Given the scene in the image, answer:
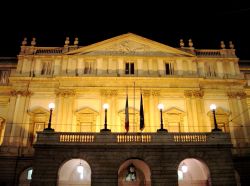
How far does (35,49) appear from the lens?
3453 cm

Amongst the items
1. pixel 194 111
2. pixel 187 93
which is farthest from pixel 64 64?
pixel 194 111

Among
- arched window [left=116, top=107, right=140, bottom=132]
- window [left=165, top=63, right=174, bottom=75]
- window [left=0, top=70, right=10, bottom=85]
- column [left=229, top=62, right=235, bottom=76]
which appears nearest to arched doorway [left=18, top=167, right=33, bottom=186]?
arched window [left=116, top=107, right=140, bottom=132]

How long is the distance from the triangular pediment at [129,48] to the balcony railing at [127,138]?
44.5ft

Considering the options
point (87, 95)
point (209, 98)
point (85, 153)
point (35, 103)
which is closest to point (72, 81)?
point (87, 95)

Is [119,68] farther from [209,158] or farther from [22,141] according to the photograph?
[209,158]

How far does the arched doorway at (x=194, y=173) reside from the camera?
22.1 m

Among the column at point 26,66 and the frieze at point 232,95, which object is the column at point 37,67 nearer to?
the column at point 26,66

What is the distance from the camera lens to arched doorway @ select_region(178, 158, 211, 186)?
2209cm

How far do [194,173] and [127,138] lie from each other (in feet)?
22.8

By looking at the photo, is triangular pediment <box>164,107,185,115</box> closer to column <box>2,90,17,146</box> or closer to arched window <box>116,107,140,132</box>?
arched window <box>116,107,140,132</box>

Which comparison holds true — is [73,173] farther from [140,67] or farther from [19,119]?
[140,67]

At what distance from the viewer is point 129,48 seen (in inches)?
1344

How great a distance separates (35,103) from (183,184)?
17.9 m

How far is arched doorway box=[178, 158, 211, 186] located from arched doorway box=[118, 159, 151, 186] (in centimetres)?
316
